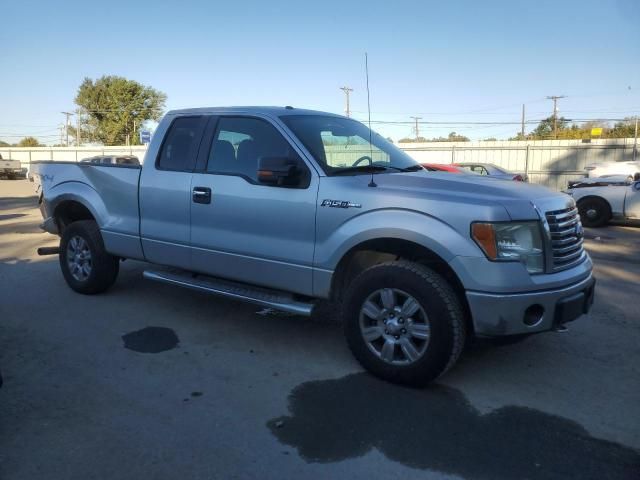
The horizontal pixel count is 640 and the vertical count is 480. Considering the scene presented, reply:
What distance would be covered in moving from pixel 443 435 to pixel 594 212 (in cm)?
1135

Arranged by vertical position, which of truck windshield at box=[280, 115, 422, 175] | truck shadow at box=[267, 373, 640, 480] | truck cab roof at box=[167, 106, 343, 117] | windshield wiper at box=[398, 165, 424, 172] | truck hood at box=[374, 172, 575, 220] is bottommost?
truck shadow at box=[267, 373, 640, 480]

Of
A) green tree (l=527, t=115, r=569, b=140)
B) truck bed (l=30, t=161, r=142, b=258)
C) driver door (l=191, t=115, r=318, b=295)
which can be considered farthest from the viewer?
green tree (l=527, t=115, r=569, b=140)

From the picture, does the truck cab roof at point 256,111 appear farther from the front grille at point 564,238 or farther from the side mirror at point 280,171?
the front grille at point 564,238

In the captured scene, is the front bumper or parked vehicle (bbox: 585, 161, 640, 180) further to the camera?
parked vehicle (bbox: 585, 161, 640, 180)

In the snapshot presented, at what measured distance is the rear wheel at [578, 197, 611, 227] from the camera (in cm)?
1279

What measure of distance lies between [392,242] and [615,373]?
1.97m

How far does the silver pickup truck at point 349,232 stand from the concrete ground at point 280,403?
438 mm

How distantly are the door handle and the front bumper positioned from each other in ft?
7.64

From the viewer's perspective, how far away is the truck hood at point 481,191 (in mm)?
3568

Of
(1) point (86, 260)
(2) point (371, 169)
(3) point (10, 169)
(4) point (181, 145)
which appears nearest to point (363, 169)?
(2) point (371, 169)

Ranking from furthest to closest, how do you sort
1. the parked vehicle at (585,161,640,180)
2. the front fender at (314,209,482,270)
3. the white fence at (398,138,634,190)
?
the white fence at (398,138,634,190) → the parked vehicle at (585,161,640,180) → the front fender at (314,209,482,270)

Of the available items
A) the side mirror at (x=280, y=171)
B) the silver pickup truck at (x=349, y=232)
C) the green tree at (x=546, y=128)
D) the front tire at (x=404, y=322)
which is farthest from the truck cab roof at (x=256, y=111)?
the green tree at (x=546, y=128)

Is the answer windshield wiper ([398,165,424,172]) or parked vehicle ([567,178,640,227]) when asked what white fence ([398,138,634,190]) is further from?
windshield wiper ([398,165,424,172])

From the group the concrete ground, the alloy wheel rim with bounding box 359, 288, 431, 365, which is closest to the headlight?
the alloy wheel rim with bounding box 359, 288, 431, 365
